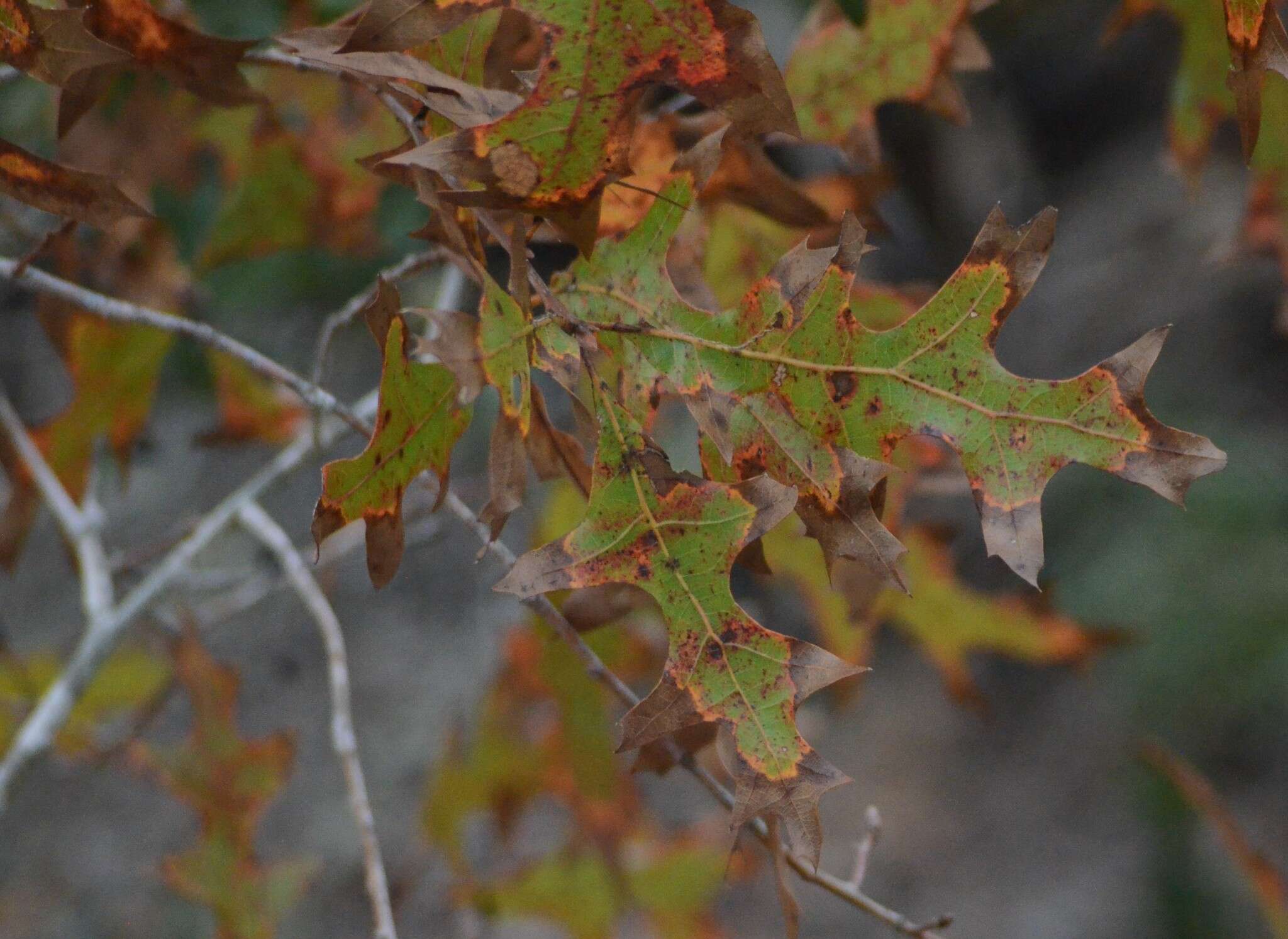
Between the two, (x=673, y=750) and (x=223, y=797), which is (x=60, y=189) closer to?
(x=673, y=750)

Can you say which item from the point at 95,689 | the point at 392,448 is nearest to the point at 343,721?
the point at 392,448

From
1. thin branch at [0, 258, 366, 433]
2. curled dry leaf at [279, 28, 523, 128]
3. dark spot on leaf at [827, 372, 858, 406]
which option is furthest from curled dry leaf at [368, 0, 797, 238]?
thin branch at [0, 258, 366, 433]

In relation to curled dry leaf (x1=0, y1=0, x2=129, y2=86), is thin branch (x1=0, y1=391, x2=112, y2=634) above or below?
below

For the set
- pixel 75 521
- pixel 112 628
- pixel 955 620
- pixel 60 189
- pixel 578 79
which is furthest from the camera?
pixel 955 620

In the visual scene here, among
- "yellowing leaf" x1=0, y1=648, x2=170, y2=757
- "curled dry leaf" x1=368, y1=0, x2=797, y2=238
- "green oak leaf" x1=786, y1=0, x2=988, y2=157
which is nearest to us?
"curled dry leaf" x1=368, y1=0, x2=797, y2=238

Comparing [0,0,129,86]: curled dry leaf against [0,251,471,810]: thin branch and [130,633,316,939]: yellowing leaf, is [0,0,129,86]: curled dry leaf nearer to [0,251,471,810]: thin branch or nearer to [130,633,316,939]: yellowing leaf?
[0,251,471,810]: thin branch

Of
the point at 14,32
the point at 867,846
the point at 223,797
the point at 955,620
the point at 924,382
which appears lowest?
the point at 223,797

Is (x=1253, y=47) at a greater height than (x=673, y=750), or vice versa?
(x=1253, y=47)

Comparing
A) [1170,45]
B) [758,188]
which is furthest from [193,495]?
[1170,45]
